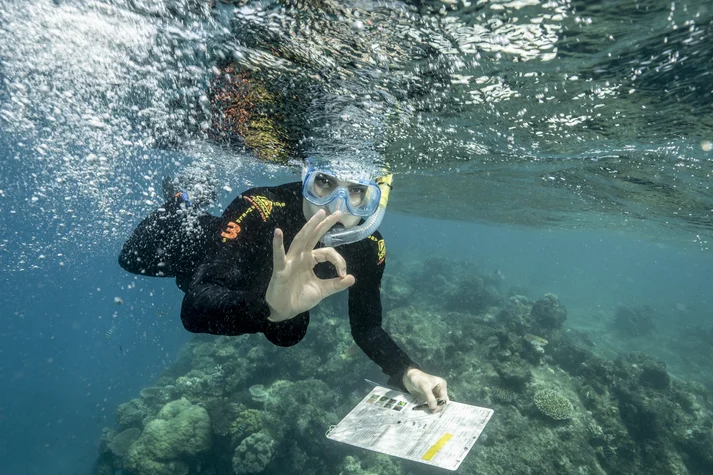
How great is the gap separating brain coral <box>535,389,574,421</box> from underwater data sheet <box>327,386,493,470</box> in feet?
26.1

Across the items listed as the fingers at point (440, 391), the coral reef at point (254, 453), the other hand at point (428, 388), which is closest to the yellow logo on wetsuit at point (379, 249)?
the other hand at point (428, 388)

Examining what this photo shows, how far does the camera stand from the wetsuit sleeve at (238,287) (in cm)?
234

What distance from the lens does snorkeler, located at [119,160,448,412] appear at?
7.57 feet

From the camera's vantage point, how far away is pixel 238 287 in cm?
310

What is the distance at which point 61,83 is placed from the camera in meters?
7.04

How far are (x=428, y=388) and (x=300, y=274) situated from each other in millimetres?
1904

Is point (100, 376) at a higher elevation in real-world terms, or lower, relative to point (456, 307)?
lower

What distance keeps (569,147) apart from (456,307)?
1432cm

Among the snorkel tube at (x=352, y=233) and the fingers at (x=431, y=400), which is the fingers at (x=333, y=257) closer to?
the snorkel tube at (x=352, y=233)

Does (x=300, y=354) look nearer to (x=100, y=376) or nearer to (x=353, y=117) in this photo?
(x=353, y=117)

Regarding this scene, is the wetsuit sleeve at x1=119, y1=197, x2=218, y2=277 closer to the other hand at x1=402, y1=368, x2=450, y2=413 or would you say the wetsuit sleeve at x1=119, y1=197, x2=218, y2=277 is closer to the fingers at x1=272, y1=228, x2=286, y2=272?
the fingers at x1=272, y1=228, x2=286, y2=272

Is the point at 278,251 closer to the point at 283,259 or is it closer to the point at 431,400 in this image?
the point at 283,259

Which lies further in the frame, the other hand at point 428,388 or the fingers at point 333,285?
the other hand at point 428,388

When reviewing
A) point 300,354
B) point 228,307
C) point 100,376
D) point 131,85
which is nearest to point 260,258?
point 228,307
